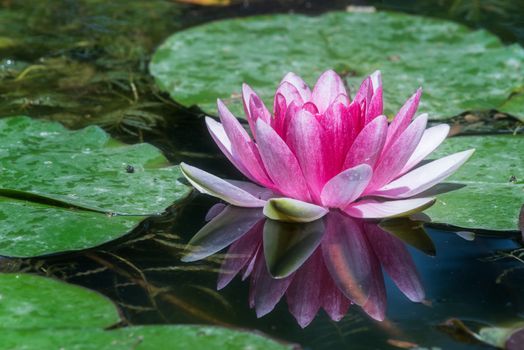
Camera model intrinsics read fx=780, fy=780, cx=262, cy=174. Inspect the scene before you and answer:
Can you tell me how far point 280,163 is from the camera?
6.44ft

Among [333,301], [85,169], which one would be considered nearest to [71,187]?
[85,169]

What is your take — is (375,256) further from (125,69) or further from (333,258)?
(125,69)

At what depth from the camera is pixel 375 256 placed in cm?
193

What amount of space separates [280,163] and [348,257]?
29 centimetres

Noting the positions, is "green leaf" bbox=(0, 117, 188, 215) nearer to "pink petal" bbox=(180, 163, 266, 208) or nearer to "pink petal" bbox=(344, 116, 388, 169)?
"pink petal" bbox=(180, 163, 266, 208)

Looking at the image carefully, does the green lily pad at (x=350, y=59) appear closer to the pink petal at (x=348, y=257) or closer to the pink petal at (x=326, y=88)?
the pink petal at (x=326, y=88)

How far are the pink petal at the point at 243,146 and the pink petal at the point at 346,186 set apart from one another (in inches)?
7.0

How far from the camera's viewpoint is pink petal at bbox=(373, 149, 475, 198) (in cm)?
207

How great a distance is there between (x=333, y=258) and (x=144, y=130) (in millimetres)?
1125

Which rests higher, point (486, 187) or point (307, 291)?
point (486, 187)

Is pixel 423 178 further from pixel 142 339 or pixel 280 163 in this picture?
pixel 142 339

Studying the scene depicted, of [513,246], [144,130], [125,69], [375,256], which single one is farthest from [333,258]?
[125,69]

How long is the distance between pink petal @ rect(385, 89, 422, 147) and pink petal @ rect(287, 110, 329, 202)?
0.21 m

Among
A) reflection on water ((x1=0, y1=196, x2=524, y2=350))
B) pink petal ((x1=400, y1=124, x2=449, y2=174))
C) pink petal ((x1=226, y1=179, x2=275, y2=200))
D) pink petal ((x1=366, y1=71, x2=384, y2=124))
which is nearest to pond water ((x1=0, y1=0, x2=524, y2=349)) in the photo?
reflection on water ((x1=0, y1=196, x2=524, y2=350))
